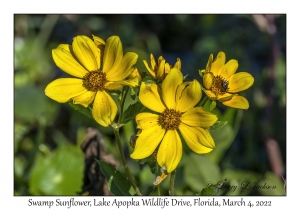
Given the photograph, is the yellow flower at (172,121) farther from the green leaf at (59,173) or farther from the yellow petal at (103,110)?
the green leaf at (59,173)

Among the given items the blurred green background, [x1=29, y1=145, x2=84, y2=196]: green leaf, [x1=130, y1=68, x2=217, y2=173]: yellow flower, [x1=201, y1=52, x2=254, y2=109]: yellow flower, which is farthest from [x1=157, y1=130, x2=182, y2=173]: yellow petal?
[x1=29, y1=145, x2=84, y2=196]: green leaf

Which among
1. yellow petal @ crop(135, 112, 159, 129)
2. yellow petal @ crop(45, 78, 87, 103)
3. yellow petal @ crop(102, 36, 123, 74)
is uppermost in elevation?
yellow petal @ crop(102, 36, 123, 74)

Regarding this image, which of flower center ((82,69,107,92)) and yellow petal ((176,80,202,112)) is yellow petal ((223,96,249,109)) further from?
flower center ((82,69,107,92))

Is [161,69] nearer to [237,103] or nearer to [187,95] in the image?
[187,95]

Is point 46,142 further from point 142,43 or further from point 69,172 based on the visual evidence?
point 142,43

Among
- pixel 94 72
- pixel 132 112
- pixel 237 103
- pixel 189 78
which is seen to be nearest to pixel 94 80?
pixel 94 72

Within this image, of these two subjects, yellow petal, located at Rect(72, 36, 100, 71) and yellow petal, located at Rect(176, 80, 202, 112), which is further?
yellow petal, located at Rect(72, 36, 100, 71)
